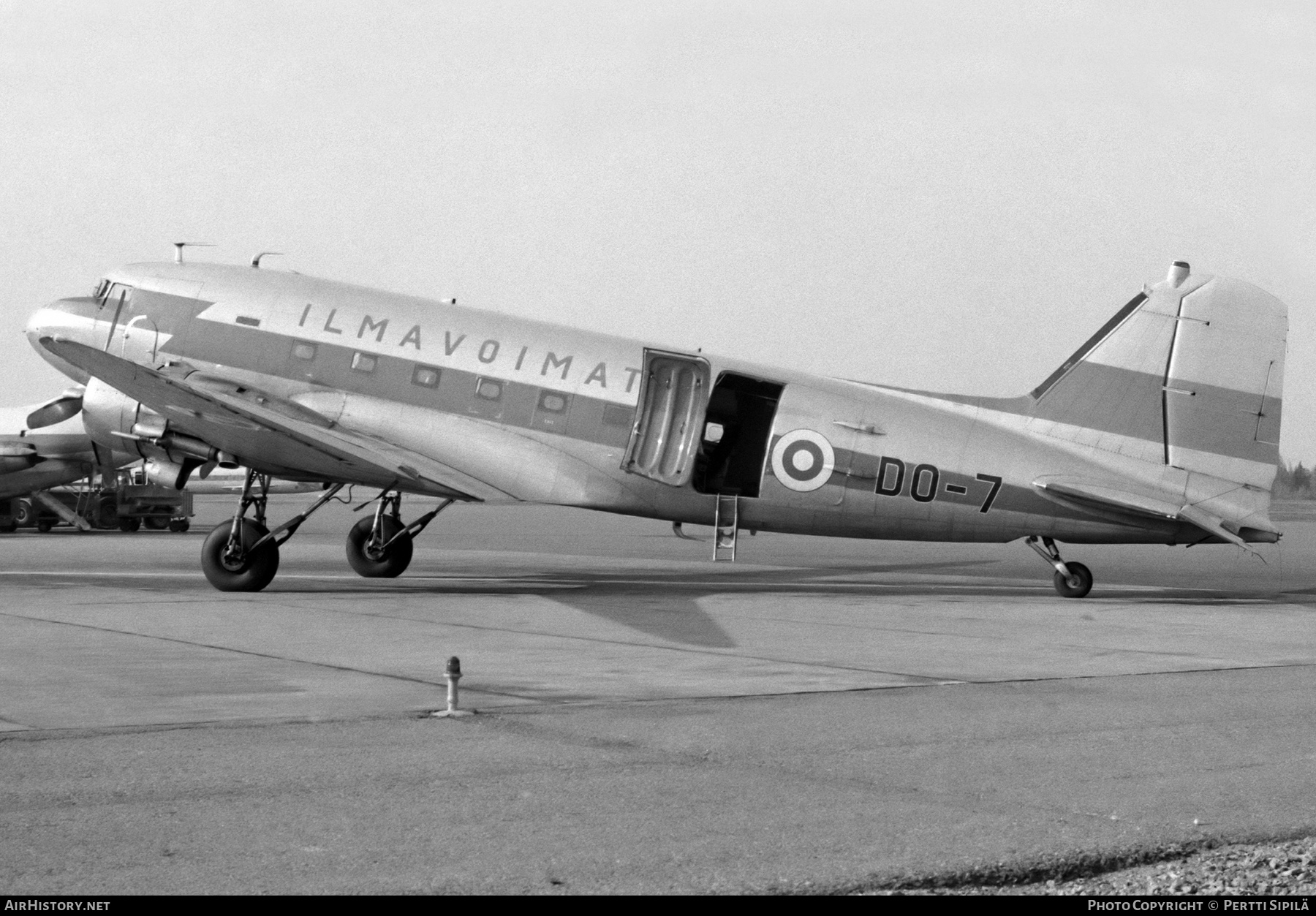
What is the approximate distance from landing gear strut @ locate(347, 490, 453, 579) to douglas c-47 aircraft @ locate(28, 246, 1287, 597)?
77.0 inches

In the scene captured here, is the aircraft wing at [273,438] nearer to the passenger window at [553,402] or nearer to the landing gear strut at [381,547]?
the passenger window at [553,402]

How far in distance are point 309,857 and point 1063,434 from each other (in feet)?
59.1

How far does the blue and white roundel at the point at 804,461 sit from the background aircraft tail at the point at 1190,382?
12.1ft

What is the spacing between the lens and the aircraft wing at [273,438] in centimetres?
2100

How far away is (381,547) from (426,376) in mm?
3703

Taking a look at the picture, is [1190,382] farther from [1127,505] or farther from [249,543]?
[249,543]

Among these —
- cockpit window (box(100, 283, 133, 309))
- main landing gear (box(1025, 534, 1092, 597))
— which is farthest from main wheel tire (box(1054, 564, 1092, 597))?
cockpit window (box(100, 283, 133, 309))

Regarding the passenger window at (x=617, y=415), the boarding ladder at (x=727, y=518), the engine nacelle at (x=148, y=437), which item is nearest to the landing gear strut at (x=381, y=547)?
the engine nacelle at (x=148, y=437)

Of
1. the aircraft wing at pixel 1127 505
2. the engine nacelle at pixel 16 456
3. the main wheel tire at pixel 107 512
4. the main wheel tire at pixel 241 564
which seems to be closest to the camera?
the aircraft wing at pixel 1127 505

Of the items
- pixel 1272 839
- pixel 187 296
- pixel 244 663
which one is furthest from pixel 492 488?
pixel 1272 839

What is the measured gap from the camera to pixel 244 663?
13.6 m

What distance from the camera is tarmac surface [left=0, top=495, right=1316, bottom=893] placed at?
6.90m

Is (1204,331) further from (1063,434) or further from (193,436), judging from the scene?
(193,436)

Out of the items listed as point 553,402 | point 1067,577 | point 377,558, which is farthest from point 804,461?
point 377,558
